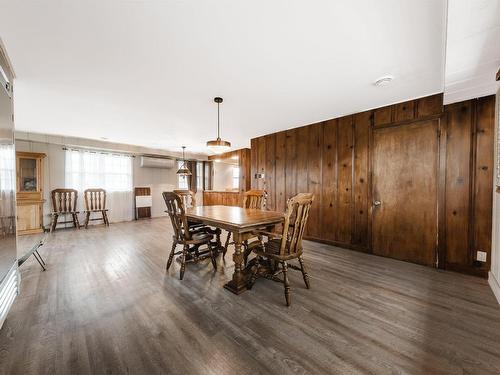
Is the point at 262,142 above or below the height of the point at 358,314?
above

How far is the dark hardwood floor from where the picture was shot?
1.31 metres

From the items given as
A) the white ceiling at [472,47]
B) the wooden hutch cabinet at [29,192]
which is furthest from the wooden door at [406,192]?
the wooden hutch cabinet at [29,192]

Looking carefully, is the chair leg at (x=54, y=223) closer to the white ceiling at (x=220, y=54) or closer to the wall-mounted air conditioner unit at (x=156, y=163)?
the wall-mounted air conditioner unit at (x=156, y=163)

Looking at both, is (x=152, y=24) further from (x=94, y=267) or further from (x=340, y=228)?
(x=340, y=228)


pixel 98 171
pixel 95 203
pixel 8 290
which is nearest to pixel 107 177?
pixel 98 171

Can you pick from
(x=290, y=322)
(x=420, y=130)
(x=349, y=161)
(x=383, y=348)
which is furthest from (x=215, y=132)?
(x=383, y=348)

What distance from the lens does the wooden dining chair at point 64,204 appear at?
5.04 metres

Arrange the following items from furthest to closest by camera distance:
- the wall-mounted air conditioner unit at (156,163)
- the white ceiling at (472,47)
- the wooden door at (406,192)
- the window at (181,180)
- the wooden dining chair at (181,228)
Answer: the window at (181,180) < the wall-mounted air conditioner unit at (156,163) < the wooden door at (406,192) < the wooden dining chair at (181,228) < the white ceiling at (472,47)

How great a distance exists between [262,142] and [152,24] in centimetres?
372

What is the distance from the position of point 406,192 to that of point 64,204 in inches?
294

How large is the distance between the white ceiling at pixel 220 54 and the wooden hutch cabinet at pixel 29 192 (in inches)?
76.4

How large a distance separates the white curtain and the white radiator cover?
4445mm

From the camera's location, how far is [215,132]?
4777mm

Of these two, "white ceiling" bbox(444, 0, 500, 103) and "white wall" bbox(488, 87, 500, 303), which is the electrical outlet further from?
"white ceiling" bbox(444, 0, 500, 103)
